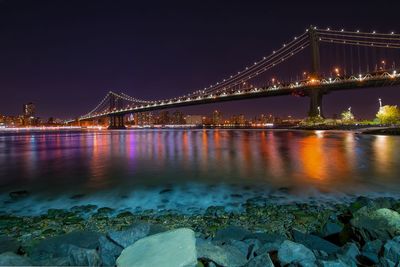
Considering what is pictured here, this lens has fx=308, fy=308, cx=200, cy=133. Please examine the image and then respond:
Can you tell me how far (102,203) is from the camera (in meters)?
7.64

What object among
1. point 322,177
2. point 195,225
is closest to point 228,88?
point 322,177

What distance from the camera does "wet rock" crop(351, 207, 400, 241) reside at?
3.80 meters

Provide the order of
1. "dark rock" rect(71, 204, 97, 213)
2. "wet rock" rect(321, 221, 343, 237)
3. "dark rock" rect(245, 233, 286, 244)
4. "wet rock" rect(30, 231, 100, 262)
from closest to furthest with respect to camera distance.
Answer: "wet rock" rect(30, 231, 100, 262) < "dark rock" rect(245, 233, 286, 244) < "wet rock" rect(321, 221, 343, 237) < "dark rock" rect(71, 204, 97, 213)

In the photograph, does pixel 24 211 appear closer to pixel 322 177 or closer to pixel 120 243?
pixel 120 243

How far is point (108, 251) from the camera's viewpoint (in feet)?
12.0

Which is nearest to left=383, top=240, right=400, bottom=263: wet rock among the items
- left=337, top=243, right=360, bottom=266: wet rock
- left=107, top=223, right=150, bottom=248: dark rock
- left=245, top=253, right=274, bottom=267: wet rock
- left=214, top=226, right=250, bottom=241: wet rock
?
left=337, top=243, right=360, bottom=266: wet rock

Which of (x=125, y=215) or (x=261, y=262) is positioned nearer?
(x=261, y=262)

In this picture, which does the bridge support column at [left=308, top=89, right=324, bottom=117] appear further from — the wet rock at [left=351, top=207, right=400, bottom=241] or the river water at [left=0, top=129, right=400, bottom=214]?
the wet rock at [left=351, top=207, right=400, bottom=241]

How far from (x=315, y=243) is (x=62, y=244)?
3396mm

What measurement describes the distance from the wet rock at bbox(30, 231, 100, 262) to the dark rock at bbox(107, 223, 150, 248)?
0.44 m

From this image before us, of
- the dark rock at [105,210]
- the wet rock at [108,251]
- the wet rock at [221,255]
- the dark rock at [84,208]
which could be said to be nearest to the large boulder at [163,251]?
the wet rock at [221,255]

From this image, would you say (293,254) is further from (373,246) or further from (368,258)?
(373,246)

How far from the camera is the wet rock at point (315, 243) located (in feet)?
13.0

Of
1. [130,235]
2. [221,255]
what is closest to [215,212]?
[130,235]
